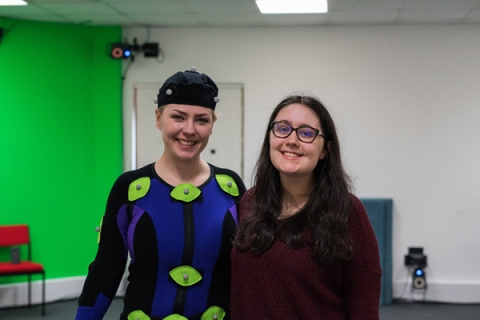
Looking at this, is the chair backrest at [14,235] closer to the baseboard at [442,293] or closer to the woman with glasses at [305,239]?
the baseboard at [442,293]

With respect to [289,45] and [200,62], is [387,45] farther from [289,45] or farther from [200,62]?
[200,62]

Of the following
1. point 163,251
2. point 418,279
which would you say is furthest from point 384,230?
point 163,251

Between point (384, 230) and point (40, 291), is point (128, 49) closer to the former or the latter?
point (40, 291)

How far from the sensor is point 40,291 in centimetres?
521

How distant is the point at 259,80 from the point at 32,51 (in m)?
2.01

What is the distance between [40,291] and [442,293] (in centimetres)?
363

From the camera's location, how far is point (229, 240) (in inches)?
70.7

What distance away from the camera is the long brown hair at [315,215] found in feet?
4.91

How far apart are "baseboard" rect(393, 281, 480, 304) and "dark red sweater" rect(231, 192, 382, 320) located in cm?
411

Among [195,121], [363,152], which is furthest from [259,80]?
[195,121]

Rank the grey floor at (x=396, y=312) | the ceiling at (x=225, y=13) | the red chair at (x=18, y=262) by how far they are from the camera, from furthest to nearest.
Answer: the grey floor at (x=396, y=312), the red chair at (x=18, y=262), the ceiling at (x=225, y=13)

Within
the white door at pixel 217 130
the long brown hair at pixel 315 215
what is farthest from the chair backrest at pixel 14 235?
the long brown hair at pixel 315 215

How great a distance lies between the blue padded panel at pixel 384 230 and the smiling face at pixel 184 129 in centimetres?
366

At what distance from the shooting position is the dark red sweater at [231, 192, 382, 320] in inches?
58.9
